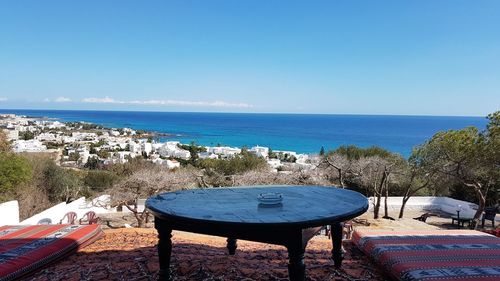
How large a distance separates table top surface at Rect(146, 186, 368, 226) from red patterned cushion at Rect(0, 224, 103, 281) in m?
1.36

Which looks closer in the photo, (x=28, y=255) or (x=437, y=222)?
(x=28, y=255)

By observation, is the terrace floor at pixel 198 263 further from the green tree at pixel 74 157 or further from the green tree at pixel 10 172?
the green tree at pixel 74 157

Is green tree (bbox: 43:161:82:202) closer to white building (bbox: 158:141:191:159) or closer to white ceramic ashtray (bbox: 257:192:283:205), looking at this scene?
white ceramic ashtray (bbox: 257:192:283:205)

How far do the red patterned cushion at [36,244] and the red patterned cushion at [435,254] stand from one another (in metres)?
3.09

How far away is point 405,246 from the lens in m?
3.28

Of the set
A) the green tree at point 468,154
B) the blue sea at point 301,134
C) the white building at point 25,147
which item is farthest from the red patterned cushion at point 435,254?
the blue sea at point 301,134

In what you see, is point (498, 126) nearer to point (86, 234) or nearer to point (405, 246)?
point (405, 246)

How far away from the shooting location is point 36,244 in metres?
3.50

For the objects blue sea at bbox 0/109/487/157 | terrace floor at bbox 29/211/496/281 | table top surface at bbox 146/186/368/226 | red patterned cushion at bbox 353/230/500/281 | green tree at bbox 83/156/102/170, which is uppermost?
table top surface at bbox 146/186/368/226

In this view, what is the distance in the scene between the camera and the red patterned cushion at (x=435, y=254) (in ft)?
8.50

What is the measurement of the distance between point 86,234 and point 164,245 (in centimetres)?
201

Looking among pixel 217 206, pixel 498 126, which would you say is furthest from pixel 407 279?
pixel 498 126

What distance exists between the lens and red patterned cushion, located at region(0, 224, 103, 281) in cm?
298

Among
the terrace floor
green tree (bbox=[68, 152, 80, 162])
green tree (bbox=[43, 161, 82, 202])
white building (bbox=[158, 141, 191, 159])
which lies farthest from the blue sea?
the terrace floor
